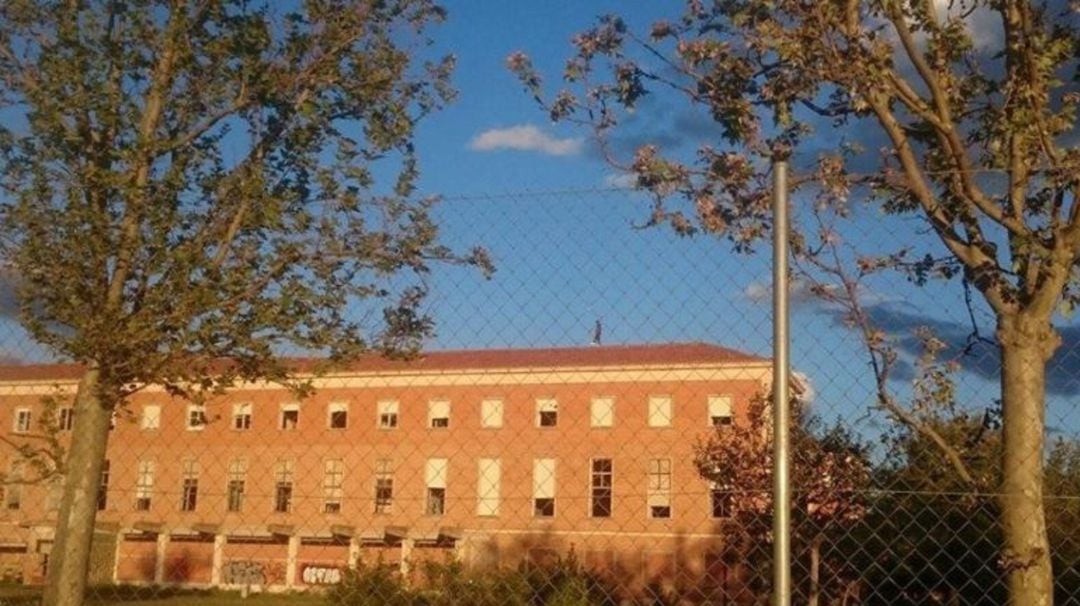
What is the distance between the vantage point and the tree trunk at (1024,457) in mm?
4328

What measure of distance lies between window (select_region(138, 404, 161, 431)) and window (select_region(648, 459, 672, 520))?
13.8ft

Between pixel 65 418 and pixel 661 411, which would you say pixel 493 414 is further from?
pixel 65 418

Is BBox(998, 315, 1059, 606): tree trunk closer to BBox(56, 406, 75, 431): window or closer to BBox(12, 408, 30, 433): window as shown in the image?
BBox(56, 406, 75, 431): window

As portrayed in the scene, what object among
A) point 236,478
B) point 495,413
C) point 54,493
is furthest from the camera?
point 495,413

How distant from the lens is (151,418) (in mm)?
9680

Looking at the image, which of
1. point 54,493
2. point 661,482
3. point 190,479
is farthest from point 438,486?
point 54,493

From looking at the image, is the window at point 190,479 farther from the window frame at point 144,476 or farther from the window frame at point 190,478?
the window frame at point 144,476

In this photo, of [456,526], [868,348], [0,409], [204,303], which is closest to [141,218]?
[204,303]

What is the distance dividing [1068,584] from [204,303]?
4475 mm

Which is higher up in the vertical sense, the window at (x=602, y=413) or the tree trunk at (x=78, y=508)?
the window at (x=602, y=413)

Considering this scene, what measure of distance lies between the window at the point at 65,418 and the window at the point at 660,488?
5486 mm

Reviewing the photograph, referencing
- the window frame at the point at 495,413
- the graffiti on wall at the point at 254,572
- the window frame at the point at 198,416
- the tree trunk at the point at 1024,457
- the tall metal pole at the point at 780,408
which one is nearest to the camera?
the tall metal pole at the point at 780,408

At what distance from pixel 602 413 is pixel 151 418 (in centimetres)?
445

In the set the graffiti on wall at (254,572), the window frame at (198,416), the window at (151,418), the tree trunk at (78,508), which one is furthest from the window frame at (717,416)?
the graffiti on wall at (254,572)
